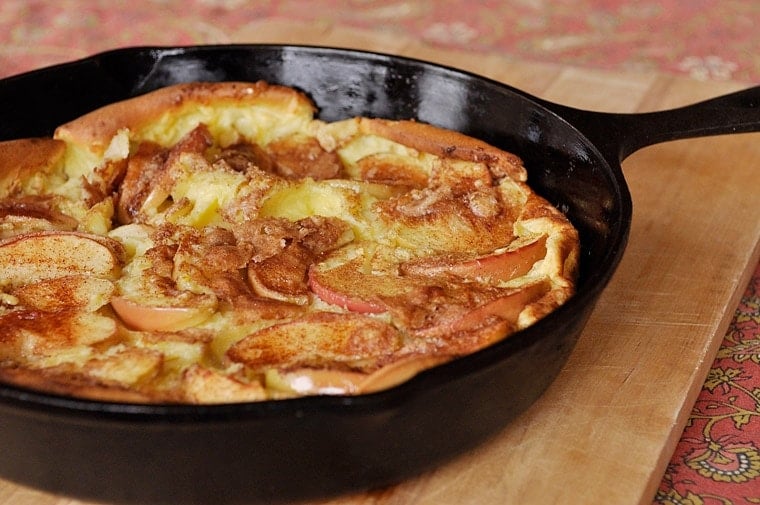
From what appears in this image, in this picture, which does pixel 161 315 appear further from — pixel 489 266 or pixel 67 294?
pixel 489 266

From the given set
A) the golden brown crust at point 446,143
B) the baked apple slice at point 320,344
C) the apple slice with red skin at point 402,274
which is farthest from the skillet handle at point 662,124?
the baked apple slice at point 320,344

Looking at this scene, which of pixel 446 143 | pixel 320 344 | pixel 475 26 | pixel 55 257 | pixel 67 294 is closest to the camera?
pixel 320 344

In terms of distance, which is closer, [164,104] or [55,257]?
[55,257]

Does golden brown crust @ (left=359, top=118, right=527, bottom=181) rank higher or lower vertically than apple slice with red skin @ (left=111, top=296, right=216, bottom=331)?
lower

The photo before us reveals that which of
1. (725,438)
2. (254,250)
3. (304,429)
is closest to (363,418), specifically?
(304,429)

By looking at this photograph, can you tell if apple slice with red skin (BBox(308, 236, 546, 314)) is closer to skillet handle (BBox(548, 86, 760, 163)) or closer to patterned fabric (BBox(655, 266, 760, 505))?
skillet handle (BBox(548, 86, 760, 163))

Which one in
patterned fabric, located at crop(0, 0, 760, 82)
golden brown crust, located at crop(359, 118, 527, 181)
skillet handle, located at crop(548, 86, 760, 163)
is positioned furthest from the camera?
patterned fabric, located at crop(0, 0, 760, 82)

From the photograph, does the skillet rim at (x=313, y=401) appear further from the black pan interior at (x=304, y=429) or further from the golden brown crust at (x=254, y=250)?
the golden brown crust at (x=254, y=250)

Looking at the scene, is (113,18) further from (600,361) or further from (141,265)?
(600,361)

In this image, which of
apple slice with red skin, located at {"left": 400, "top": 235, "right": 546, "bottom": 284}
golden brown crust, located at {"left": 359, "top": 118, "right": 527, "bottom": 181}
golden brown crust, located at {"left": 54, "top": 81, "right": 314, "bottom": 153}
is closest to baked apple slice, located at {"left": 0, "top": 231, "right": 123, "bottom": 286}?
golden brown crust, located at {"left": 54, "top": 81, "right": 314, "bottom": 153}
